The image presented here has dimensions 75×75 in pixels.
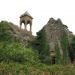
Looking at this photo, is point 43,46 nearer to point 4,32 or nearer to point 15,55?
point 4,32

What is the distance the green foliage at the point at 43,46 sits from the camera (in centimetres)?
3749

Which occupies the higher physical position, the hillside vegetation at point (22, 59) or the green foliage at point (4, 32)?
the green foliage at point (4, 32)

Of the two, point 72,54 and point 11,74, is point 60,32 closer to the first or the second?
point 72,54

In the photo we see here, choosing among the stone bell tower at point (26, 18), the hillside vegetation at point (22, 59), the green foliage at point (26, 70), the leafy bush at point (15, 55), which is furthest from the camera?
the stone bell tower at point (26, 18)

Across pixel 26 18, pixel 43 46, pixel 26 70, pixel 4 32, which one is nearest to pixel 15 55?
pixel 26 70

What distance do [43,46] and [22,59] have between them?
10.5 meters

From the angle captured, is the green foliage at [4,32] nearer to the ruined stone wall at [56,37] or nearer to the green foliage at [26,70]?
the ruined stone wall at [56,37]

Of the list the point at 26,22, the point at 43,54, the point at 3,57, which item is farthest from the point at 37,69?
the point at 26,22

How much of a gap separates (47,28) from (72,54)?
5498 mm

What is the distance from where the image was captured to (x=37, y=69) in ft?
77.6

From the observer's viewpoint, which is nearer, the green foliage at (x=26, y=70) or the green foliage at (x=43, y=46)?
the green foliage at (x=26, y=70)

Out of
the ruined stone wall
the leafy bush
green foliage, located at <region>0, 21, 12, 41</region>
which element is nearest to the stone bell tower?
the ruined stone wall

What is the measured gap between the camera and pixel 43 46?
39750 mm

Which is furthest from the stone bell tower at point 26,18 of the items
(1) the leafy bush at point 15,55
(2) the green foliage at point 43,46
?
(1) the leafy bush at point 15,55
